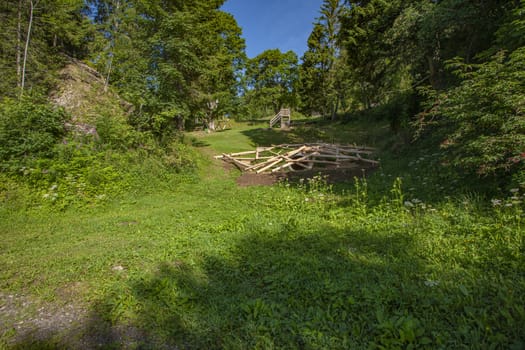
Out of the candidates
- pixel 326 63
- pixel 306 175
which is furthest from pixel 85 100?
pixel 326 63

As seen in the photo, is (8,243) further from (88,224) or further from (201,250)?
(201,250)

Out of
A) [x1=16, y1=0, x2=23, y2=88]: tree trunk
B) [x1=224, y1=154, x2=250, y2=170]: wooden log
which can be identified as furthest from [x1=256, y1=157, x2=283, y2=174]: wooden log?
[x1=16, y1=0, x2=23, y2=88]: tree trunk

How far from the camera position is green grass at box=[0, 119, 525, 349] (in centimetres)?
217

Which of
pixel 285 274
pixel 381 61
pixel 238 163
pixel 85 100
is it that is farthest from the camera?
pixel 381 61

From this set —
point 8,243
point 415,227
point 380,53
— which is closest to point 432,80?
point 380,53

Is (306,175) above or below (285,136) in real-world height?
below

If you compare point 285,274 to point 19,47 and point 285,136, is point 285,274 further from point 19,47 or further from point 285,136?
point 285,136

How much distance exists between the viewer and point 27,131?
7.13 m

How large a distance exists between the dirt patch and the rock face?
18.8 feet

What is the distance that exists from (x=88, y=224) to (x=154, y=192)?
254 cm

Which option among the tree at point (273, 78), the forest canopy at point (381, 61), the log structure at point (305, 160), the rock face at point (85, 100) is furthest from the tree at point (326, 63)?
the rock face at point (85, 100)

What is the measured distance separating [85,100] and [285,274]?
13.8m

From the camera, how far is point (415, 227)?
399 cm

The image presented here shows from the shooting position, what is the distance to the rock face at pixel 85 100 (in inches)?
363
